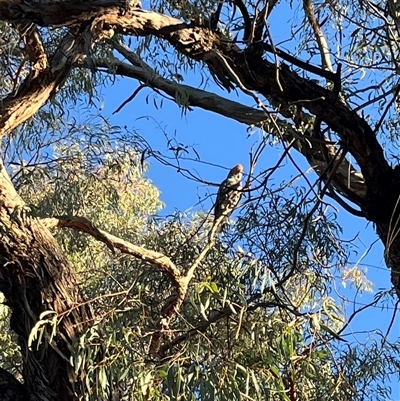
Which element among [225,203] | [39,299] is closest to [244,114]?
[225,203]

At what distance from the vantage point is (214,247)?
8.66 ft

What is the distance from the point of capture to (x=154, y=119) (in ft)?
8.26

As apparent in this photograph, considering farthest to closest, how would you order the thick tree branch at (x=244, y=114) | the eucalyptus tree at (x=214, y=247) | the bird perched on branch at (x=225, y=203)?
the bird perched on branch at (x=225, y=203), the thick tree branch at (x=244, y=114), the eucalyptus tree at (x=214, y=247)

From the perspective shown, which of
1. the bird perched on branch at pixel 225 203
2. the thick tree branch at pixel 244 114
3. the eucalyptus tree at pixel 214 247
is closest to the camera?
the eucalyptus tree at pixel 214 247

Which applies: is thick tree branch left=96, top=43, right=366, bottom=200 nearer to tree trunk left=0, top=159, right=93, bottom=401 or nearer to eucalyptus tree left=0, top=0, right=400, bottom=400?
eucalyptus tree left=0, top=0, right=400, bottom=400

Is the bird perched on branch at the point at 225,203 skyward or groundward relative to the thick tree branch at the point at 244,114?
groundward

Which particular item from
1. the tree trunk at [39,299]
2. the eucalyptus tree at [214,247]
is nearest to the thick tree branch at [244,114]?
the eucalyptus tree at [214,247]

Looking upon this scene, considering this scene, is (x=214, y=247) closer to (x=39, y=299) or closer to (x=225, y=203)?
(x=225, y=203)

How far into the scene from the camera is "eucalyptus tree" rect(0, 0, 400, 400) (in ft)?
6.26

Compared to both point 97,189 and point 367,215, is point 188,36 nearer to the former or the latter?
point 367,215

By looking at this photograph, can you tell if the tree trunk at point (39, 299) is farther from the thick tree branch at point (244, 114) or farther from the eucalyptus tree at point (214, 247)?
the thick tree branch at point (244, 114)

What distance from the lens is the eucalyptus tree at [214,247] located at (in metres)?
1.91

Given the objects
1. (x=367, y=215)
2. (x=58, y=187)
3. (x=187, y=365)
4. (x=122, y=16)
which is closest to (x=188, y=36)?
(x=122, y=16)

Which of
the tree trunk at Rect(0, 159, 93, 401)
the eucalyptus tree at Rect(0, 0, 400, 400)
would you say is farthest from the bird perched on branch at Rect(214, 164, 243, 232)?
the tree trunk at Rect(0, 159, 93, 401)
